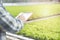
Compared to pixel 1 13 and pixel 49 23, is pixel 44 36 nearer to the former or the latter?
pixel 49 23

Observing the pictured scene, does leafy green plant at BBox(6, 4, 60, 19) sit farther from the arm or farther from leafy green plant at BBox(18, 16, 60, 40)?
the arm

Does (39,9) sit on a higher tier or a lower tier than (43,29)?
higher

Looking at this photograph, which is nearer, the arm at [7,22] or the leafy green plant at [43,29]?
the arm at [7,22]

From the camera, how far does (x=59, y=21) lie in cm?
86

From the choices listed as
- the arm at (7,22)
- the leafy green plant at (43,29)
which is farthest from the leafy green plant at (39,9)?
the arm at (7,22)

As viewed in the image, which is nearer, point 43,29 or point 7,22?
point 7,22

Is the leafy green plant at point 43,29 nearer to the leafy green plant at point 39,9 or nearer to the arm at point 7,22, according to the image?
the leafy green plant at point 39,9

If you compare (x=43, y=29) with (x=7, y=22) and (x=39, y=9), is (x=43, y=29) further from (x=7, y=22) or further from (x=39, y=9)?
(x=7, y=22)

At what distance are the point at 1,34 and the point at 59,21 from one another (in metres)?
0.43

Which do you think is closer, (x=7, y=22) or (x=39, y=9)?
(x=7, y=22)

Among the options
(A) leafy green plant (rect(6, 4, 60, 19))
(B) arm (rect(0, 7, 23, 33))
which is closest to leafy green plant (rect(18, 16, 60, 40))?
(A) leafy green plant (rect(6, 4, 60, 19))

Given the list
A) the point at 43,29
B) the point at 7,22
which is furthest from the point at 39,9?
the point at 7,22

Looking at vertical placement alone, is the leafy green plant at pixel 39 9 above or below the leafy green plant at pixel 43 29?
above

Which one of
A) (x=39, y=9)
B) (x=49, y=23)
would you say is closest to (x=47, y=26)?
(x=49, y=23)
